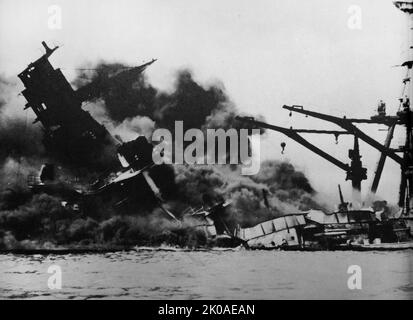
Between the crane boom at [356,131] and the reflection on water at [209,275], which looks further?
the crane boom at [356,131]

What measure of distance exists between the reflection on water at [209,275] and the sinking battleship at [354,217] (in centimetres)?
50

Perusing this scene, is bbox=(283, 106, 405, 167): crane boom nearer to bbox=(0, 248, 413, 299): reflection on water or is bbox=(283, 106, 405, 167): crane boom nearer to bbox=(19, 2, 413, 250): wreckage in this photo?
bbox=(19, 2, 413, 250): wreckage

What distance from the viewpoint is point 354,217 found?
1445 centimetres

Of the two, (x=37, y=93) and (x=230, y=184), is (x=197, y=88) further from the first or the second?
(x=37, y=93)

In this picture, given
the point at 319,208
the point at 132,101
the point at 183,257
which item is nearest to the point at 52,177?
the point at 132,101

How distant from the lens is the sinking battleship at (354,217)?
14.1 metres

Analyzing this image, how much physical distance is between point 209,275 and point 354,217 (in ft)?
16.1

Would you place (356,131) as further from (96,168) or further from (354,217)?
(96,168)

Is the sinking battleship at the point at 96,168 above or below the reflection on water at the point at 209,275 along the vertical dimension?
above

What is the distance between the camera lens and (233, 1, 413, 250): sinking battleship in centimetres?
1409

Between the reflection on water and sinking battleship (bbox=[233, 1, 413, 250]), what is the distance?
0.50 m

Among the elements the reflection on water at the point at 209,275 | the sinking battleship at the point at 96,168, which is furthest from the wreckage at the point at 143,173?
the reflection on water at the point at 209,275

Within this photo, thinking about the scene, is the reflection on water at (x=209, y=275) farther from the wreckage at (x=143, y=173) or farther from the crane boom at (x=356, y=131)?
the crane boom at (x=356, y=131)

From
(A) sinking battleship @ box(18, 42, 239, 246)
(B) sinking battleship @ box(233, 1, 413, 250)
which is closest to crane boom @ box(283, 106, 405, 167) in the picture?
(B) sinking battleship @ box(233, 1, 413, 250)
